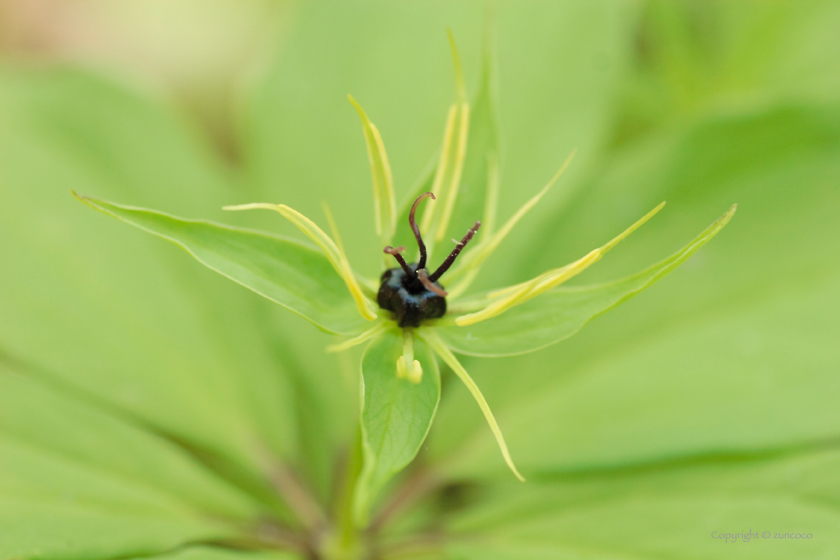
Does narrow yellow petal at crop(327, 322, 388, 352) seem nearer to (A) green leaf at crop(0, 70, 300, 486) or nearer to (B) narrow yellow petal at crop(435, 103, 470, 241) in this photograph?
(B) narrow yellow petal at crop(435, 103, 470, 241)

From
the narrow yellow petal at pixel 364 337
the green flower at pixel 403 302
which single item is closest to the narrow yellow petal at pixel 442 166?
the green flower at pixel 403 302

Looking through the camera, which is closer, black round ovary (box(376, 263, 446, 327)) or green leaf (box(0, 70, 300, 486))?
black round ovary (box(376, 263, 446, 327))

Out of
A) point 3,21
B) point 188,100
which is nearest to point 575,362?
point 188,100

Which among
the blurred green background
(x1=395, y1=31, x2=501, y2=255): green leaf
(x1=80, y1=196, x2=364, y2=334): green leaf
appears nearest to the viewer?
(x1=80, y1=196, x2=364, y2=334): green leaf

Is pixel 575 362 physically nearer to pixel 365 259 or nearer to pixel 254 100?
pixel 365 259

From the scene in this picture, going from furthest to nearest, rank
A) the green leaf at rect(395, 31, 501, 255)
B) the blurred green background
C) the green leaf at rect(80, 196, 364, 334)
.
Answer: the blurred green background, the green leaf at rect(395, 31, 501, 255), the green leaf at rect(80, 196, 364, 334)

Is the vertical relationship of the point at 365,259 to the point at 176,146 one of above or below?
below

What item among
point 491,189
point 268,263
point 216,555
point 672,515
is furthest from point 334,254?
point 672,515

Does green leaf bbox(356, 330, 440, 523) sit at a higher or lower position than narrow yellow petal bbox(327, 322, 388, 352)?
lower

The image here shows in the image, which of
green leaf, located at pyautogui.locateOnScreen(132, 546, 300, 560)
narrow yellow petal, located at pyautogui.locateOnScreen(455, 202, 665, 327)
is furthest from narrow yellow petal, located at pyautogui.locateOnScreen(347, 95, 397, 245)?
green leaf, located at pyautogui.locateOnScreen(132, 546, 300, 560)
